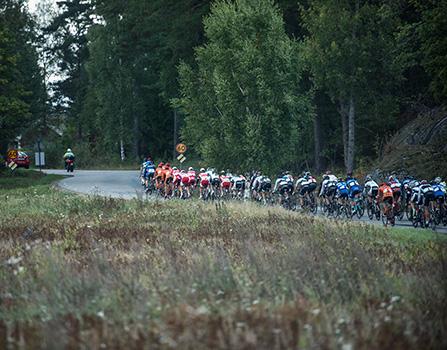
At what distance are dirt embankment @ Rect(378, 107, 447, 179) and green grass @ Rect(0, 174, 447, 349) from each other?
18947 millimetres

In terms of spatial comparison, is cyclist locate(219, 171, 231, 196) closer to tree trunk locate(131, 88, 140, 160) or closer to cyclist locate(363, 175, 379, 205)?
cyclist locate(363, 175, 379, 205)

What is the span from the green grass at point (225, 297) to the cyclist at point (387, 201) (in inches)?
404

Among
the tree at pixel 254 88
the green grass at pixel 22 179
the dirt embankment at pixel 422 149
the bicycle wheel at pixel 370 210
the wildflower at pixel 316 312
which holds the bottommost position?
the bicycle wheel at pixel 370 210

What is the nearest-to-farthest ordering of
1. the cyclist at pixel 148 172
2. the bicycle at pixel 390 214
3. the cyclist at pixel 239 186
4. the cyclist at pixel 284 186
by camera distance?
the bicycle at pixel 390 214 < the cyclist at pixel 284 186 < the cyclist at pixel 239 186 < the cyclist at pixel 148 172

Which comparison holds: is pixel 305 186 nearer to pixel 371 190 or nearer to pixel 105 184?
pixel 371 190

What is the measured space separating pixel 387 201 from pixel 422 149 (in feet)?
34.9

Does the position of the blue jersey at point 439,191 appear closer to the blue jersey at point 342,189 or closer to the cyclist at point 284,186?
the blue jersey at point 342,189

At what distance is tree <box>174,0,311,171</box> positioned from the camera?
4466cm

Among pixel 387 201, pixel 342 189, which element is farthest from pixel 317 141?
pixel 387 201

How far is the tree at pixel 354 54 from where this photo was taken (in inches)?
1622

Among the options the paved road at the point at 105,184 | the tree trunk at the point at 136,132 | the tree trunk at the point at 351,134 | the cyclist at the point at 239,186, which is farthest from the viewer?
the tree trunk at the point at 136,132

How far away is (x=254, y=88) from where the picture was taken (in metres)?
45.6

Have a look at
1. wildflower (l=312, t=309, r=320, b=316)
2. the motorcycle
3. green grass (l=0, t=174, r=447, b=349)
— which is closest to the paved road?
the motorcycle

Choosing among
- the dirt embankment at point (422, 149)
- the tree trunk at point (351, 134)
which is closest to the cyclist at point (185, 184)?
the dirt embankment at point (422, 149)
